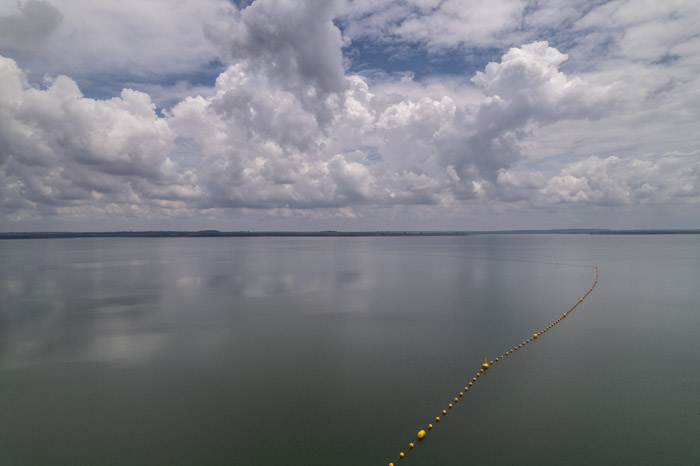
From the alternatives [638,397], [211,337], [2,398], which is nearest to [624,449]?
[638,397]

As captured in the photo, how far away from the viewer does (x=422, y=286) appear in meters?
35.8

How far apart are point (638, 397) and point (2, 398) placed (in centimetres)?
2007

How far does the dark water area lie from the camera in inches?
396

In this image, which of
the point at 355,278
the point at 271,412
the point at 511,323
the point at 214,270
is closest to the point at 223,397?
the point at 271,412

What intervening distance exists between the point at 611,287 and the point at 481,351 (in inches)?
980

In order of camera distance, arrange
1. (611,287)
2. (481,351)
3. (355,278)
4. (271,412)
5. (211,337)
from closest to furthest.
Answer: (271,412)
(481,351)
(211,337)
(611,287)
(355,278)

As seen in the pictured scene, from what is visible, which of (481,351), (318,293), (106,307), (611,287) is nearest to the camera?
(481,351)

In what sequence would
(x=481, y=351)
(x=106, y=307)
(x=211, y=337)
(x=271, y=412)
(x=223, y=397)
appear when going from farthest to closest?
(x=106, y=307) < (x=211, y=337) < (x=481, y=351) < (x=223, y=397) < (x=271, y=412)

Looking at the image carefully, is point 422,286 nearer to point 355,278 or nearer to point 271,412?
point 355,278

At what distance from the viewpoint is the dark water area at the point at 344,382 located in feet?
33.0

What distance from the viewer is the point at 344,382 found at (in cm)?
1372

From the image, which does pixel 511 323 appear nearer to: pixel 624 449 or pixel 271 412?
pixel 624 449

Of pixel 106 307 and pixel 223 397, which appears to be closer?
pixel 223 397

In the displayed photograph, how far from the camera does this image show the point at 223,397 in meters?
12.6
